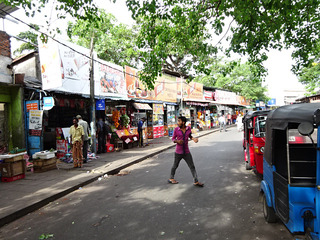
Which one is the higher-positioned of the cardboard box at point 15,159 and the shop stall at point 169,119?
the shop stall at point 169,119

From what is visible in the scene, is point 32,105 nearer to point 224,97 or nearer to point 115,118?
point 115,118

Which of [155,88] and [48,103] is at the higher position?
[155,88]

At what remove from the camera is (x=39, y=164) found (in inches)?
316

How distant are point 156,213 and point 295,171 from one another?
2516mm

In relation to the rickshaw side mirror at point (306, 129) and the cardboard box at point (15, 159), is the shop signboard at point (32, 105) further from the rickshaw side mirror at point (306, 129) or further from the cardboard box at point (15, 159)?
the rickshaw side mirror at point (306, 129)

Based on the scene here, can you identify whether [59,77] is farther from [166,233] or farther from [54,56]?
[166,233]

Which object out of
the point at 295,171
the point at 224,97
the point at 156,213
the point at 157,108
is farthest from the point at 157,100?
the point at 224,97

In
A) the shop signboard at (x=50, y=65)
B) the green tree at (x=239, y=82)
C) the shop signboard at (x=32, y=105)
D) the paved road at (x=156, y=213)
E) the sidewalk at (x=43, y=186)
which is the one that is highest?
the green tree at (x=239, y=82)

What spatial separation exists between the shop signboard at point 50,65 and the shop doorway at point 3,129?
1.72 m

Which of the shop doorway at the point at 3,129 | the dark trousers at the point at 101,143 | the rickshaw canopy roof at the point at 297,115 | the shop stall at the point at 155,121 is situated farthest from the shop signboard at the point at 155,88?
the rickshaw canopy roof at the point at 297,115

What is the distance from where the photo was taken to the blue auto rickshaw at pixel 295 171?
2.56 m

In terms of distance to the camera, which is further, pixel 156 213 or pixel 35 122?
pixel 35 122

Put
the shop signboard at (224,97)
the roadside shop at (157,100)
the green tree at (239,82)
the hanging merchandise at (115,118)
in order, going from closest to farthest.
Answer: the hanging merchandise at (115,118) < the roadside shop at (157,100) < the shop signboard at (224,97) < the green tree at (239,82)

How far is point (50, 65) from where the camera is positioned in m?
9.70
